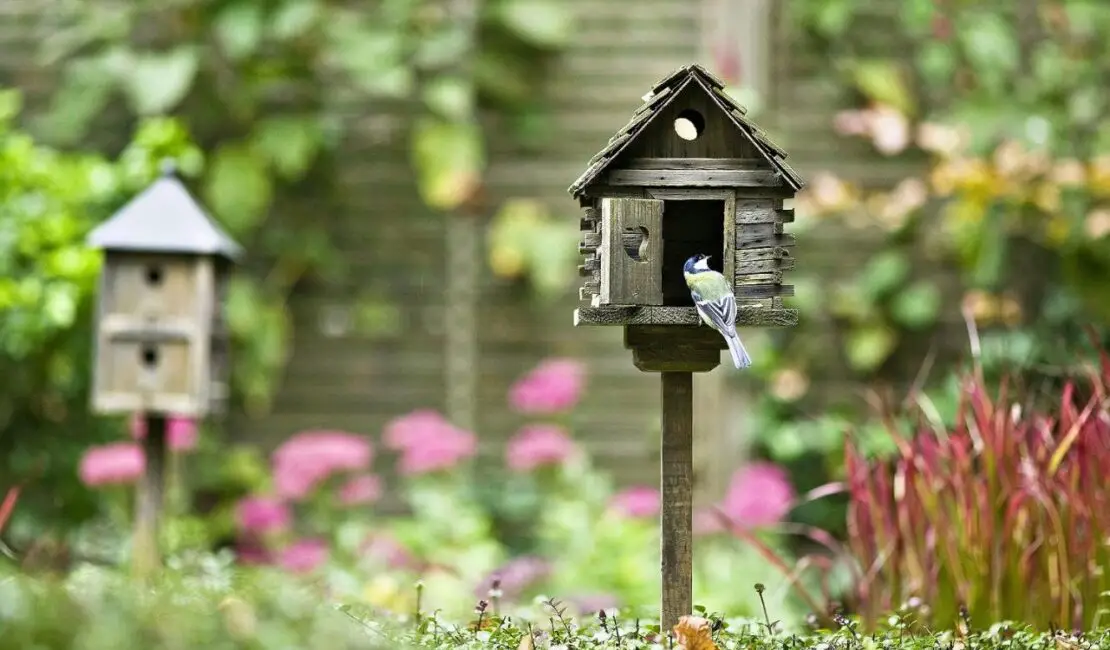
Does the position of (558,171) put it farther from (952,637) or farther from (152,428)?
(952,637)

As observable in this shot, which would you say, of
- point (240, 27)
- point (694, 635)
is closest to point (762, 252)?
point (694, 635)

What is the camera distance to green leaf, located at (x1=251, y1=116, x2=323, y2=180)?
4.96m

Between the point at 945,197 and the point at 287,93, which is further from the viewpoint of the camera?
the point at 287,93

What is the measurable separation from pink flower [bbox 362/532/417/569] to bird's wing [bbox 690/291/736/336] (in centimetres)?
256

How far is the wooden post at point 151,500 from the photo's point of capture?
11.0 feet

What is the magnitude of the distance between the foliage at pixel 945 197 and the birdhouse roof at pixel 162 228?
258 centimetres

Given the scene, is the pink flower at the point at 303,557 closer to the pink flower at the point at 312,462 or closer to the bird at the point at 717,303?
the pink flower at the point at 312,462

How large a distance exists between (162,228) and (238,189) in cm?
153

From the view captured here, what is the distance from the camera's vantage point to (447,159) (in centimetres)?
493

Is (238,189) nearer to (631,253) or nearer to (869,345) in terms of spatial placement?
(869,345)

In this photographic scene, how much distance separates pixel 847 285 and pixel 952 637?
310cm

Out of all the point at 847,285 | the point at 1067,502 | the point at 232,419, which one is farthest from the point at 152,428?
the point at 847,285

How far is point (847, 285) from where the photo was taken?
5191mm

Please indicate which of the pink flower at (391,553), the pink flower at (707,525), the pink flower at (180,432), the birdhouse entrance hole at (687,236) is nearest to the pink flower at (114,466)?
the pink flower at (180,432)
